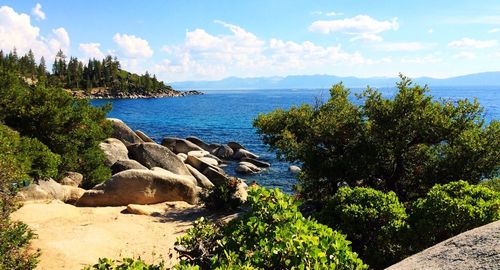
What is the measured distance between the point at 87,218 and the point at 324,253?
1561 centimetres

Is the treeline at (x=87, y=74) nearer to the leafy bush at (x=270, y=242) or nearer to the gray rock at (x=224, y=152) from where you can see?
the gray rock at (x=224, y=152)

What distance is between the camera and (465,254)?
559cm

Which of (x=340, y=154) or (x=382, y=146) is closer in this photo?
(x=382, y=146)

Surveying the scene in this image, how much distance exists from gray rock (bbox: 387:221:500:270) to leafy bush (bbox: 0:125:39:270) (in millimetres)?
10179

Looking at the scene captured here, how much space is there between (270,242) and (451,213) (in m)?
6.52

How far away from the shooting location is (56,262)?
13.2 meters

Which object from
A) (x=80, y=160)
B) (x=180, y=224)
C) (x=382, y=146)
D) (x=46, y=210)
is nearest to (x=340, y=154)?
(x=382, y=146)

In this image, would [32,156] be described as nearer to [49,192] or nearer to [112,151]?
[49,192]

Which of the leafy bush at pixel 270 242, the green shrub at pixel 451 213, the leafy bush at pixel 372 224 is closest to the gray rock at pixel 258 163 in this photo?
the leafy bush at pixel 372 224

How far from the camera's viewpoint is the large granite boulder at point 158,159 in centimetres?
3078

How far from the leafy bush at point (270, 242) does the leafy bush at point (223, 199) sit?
1320cm

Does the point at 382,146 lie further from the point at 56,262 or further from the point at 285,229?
the point at 56,262

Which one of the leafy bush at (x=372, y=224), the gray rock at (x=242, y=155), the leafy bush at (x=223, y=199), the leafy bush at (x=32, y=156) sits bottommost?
the gray rock at (x=242, y=155)

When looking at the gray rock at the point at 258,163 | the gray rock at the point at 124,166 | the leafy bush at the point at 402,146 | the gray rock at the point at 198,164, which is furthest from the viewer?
the gray rock at the point at 258,163
